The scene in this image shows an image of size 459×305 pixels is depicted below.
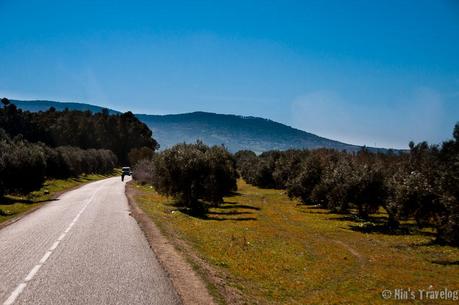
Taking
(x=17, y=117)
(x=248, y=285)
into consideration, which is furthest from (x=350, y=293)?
(x=17, y=117)

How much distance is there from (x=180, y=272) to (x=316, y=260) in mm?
13249

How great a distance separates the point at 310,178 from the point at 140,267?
6207 centimetres

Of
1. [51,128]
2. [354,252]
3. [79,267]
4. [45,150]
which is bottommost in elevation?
[354,252]

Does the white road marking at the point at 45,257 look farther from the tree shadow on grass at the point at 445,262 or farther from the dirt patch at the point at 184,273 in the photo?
the tree shadow on grass at the point at 445,262

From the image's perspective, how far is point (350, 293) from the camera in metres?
20.8

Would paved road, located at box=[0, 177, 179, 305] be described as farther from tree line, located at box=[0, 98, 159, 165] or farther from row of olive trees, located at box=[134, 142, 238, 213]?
tree line, located at box=[0, 98, 159, 165]

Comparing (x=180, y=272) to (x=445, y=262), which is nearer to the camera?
(x=180, y=272)

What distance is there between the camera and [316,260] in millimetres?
29172

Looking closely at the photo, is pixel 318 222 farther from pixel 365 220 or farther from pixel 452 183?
pixel 452 183

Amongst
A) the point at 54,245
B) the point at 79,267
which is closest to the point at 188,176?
the point at 54,245

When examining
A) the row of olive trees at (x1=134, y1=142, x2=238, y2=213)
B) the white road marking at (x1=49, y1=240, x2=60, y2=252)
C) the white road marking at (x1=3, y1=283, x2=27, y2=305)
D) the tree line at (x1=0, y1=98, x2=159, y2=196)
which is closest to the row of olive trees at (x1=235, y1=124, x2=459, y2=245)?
the row of olive trees at (x1=134, y1=142, x2=238, y2=213)

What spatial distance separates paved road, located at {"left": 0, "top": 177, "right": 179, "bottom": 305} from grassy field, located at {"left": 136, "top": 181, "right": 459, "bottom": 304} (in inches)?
133

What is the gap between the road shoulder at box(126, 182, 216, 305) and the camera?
14578 mm

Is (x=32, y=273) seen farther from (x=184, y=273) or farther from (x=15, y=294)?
(x=184, y=273)
